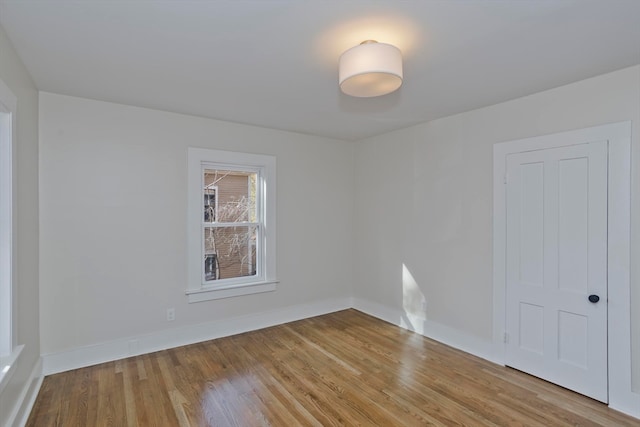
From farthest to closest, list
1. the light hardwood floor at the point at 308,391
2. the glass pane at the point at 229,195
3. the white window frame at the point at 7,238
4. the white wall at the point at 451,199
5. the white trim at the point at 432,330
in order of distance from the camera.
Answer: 1. the glass pane at the point at 229,195
2. the white trim at the point at 432,330
3. the white wall at the point at 451,199
4. the light hardwood floor at the point at 308,391
5. the white window frame at the point at 7,238

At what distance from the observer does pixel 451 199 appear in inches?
141

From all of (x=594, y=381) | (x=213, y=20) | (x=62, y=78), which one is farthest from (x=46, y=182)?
(x=594, y=381)

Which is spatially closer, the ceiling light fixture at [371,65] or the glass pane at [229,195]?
the ceiling light fixture at [371,65]

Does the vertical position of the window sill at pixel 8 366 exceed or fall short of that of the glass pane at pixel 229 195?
it falls short

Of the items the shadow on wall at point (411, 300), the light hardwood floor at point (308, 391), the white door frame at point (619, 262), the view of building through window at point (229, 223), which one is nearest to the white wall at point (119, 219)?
the view of building through window at point (229, 223)

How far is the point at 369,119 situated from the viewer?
3.72 metres

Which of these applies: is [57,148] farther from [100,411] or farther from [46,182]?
[100,411]

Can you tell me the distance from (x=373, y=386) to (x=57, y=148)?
3.49 m

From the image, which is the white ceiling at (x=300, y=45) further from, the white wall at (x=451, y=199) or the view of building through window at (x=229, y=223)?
the view of building through window at (x=229, y=223)

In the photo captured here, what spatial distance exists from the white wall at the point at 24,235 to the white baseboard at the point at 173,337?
0.24 metres

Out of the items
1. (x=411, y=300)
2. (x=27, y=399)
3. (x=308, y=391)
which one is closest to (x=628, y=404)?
(x=411, y=300)

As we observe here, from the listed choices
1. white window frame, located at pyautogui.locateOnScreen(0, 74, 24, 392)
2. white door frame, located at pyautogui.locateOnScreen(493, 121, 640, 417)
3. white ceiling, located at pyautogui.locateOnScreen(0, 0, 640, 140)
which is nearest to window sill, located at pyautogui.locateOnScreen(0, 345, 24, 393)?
white window frame, located at pyautogui.locateOnScreen(0, 74, 24, 392)

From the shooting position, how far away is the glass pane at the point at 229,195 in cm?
386

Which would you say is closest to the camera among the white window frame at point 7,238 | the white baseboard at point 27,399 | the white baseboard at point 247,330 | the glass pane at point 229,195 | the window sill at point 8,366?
the window sill at point 8,366
